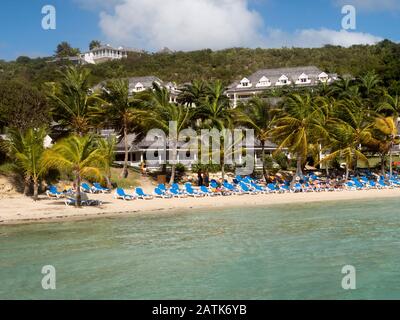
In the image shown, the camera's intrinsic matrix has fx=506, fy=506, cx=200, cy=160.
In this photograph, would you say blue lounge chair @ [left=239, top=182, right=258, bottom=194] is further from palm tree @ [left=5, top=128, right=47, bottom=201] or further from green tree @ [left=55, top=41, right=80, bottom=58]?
green tree @ [left=55, top=41, right=80, bottom=58]

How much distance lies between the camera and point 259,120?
117 ft

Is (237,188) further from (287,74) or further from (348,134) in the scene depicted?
(287,74)

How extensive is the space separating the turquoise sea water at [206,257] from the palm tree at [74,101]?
44.1 feet

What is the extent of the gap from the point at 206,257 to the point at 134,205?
36.4 feet

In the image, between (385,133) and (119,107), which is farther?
(385,133)

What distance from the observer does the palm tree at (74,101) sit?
106 feet

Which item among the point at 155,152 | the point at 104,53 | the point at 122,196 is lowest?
the point at 122,196

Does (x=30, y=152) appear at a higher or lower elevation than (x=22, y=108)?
lower

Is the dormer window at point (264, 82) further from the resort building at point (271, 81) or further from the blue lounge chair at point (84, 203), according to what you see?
the blue lounge chair at point (84, 203)

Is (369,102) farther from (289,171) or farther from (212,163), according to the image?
(212,163)

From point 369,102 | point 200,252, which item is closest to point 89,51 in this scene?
point 369,102

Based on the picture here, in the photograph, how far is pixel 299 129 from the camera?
34.2 meters

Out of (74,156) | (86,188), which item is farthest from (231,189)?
(74,156)

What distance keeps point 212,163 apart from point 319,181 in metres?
7.90
